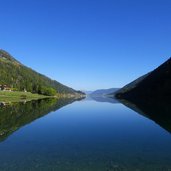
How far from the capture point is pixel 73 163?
24.4m

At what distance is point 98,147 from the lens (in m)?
32.0

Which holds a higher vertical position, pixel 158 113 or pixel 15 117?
pixel 158 113

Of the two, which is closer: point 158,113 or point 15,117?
point 15,117

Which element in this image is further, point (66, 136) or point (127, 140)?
point (66, 136)

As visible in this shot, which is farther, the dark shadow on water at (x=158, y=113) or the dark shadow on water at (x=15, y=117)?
the dark shadow on water at (x=158, y=113)

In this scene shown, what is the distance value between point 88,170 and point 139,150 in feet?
32.2

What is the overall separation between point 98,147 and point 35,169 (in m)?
10.9

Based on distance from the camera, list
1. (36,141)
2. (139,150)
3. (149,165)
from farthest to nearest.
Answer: (36,141) < (139,150) < (149,165)

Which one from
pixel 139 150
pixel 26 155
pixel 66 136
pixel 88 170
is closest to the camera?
pixel 88 170

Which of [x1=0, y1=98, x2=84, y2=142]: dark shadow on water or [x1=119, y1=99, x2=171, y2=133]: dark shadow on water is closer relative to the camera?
[x1=0, y1=98, x2=84, y2=142]: dark shadow on water

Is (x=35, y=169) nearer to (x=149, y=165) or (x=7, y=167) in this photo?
(x=7, y=167)

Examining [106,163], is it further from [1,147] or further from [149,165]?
[1,147]

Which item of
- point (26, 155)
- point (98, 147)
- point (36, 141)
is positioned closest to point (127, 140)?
point (98, 147)

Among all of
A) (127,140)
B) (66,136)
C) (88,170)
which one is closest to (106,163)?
(88,170)
